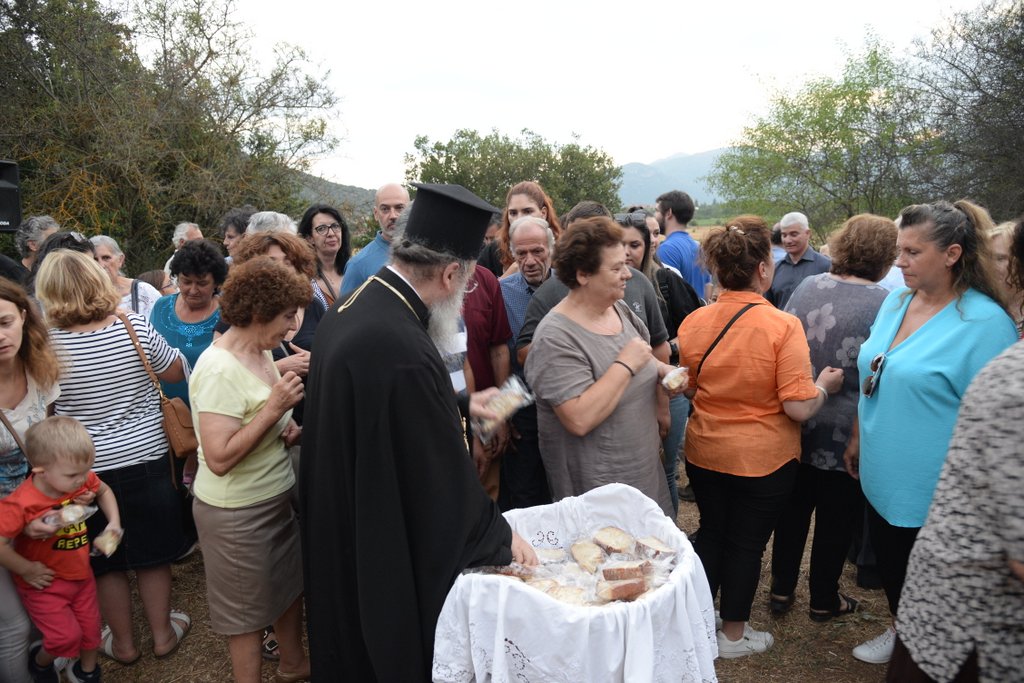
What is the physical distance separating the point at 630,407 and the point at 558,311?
0.51m

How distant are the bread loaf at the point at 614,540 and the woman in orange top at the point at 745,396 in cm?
78

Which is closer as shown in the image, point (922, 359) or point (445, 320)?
point (445, 320)

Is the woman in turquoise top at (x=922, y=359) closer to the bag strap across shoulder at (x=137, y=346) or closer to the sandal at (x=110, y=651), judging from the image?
the bag strap across shoulder at (x=137, y=346)

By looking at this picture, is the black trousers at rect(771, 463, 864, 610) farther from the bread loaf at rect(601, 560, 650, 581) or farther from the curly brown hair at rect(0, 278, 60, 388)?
the curly brown hair at rect(0, 278, 60, 388)

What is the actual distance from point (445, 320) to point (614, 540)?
0.99m

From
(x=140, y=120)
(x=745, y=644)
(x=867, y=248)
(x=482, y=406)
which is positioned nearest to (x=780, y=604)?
(x=745, y=644)

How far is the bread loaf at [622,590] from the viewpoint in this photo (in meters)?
2.04

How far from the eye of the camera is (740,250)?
9.52 ft

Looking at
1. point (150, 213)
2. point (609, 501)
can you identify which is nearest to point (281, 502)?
point (609, 501)

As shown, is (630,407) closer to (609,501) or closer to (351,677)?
(609,501)

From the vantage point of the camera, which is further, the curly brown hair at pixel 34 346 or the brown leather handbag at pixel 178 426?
the brown leather handbag at pixel 178 426

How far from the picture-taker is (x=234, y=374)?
2.57 metres

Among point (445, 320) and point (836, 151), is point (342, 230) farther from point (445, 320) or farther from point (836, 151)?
point (836, 151)

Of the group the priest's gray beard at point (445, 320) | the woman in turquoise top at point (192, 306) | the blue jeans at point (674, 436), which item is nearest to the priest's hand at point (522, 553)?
the priest's gray beard at point (445, 320)
